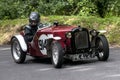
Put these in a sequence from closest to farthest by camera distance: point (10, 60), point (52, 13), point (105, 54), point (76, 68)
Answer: point (76, 68)
point (105, 54)
point (10, 60)
point (52, 13)

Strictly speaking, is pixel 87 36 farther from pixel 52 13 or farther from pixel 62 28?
pixel 52 13

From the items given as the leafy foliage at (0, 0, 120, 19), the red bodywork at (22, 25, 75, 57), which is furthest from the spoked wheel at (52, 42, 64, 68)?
the leafy foliage at (0, 0, 120, 19)

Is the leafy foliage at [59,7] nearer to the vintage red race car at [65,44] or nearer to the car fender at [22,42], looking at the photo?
the car fender at [22,42]

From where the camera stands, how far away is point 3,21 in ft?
60.1

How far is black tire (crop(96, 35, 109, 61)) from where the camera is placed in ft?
36.1

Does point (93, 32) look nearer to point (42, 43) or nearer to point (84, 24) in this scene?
point (42, 43)

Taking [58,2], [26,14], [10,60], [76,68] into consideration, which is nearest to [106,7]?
[58,2]

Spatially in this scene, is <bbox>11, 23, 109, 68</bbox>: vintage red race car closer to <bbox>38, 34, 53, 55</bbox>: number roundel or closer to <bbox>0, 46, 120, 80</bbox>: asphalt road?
<bbox>38, 34, 53, 55</bbox>: number roundel

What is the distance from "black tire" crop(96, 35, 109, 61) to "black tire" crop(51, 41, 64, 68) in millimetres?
1178

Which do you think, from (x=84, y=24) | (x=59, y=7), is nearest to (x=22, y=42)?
(x=84, y=24)

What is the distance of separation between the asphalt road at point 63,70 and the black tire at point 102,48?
6.1 inches

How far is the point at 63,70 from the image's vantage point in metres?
10.1

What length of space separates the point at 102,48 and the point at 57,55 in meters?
1.30

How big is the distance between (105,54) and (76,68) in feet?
3.42
